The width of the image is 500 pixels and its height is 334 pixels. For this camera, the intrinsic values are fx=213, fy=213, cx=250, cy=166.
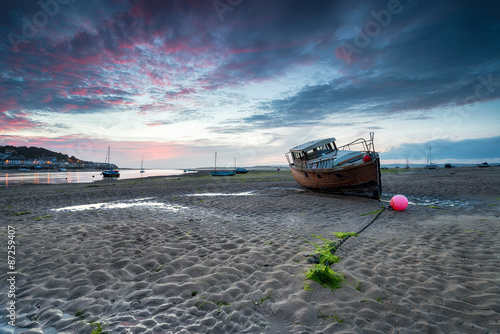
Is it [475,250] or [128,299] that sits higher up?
[475,250]

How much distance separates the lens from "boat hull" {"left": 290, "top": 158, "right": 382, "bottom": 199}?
43.3ft

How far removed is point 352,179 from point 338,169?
1092 mm

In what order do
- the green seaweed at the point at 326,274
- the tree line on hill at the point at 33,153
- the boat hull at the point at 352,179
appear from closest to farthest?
the green seaweed at the point at 326,274 < the boat hull at the point at 352,179 < the tree line on hill at the point at 33,153

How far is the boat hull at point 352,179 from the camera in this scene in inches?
520

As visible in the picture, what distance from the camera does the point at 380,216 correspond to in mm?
9180

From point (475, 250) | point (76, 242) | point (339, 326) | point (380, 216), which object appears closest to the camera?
point (339, 326)

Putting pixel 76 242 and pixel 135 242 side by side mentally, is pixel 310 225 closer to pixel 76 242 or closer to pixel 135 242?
pixel 135 242

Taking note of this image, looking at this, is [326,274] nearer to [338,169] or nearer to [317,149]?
[338,169]

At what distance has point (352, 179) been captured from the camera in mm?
13867

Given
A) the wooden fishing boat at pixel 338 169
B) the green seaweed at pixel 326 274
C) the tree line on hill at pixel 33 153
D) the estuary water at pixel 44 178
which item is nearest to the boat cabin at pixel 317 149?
the wooden fishing boat at pixel 338 169

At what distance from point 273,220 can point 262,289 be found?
16.5 feet

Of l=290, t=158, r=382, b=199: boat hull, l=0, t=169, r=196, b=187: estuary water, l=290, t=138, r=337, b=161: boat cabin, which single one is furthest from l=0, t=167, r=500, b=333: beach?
l=0, t=169, r=196, b=187: estuary water

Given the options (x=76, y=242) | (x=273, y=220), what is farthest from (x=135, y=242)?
(x=273, y=220)

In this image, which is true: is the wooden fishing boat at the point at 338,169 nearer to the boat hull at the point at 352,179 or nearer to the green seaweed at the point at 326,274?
the boat hull at the point at 352,179
